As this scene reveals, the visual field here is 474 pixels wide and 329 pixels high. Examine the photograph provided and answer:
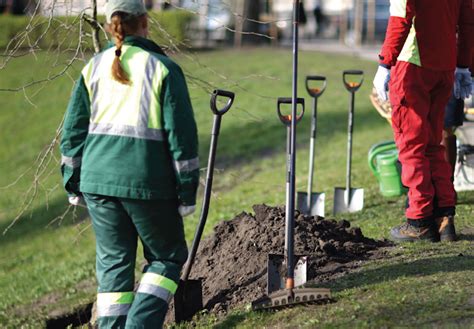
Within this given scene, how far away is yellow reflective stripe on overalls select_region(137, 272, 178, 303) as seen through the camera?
16.4ft

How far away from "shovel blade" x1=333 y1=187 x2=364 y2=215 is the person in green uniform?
4242mm

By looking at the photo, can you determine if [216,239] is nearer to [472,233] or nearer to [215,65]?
[472,233]

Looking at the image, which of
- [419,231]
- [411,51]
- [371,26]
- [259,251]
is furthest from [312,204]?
[371,26]

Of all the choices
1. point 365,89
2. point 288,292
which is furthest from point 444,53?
point 365,89

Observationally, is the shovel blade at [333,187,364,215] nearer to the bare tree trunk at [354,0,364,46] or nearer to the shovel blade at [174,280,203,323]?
the shovel blade at [174,280,203,323]

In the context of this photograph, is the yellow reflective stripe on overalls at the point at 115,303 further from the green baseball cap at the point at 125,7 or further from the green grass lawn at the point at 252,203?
the green baseball cap at the point at 125,7

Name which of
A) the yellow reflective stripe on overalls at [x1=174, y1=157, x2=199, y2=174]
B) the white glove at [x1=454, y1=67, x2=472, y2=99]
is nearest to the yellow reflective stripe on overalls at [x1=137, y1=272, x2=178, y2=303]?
the yellow reflective stripe on overalls at [x1=174, y1=157, x2=199, y2=174]

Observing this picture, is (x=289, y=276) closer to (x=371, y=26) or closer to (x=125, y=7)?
(x=125, y=7)

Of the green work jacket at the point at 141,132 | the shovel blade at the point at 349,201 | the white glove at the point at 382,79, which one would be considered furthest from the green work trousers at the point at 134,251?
the shovel blade at the point at 349,201

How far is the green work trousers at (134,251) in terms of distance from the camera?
195 inches

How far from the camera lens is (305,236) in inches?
257

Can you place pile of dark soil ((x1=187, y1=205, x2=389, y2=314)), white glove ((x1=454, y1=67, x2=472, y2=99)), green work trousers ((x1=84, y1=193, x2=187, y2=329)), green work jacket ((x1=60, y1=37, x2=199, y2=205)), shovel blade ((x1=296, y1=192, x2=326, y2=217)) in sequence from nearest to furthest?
green work jacket ((x1=60, y1=37, x2=199, y2=205)) → green work trousers ((x1=84, y1=193, x2=187, y2=329)) → pile of dark soil ((x1=187, y1=205, x2=389, y2=314)) → white glove ((x1=454, y1=67, x2=472, y2=99)) → shovel blade ((x1=296, y1=192, x2=326, y2=217))

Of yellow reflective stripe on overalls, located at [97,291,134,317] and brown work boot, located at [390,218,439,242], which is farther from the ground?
brown work boot, located at [390,218,439,242]

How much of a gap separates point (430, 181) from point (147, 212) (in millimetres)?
2637
